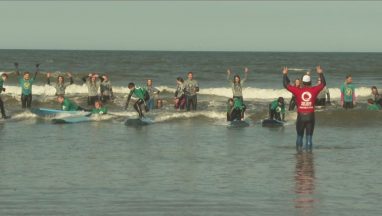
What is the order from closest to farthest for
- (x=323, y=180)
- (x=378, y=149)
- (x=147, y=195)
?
1. (x=147, y=195)
2. (x=323, y=180)
3. (x=378, y=149)

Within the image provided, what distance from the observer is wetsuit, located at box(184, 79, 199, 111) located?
3060cm

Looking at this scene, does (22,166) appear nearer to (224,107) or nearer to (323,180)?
(323,180)

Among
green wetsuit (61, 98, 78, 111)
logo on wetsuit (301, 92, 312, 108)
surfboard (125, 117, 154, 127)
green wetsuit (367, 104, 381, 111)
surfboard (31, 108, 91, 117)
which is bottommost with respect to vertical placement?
surfboard (125, 117, 154, 127)

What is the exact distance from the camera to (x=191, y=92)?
101 feet

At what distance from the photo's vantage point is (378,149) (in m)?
19.8

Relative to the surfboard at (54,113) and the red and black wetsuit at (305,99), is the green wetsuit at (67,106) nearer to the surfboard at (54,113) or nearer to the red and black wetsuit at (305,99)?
the surfboard at (54,113)

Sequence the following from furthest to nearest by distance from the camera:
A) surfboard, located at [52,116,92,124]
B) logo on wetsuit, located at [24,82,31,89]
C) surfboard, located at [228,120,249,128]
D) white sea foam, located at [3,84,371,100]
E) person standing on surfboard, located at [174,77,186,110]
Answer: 1. white sea foam, located at [3,84,371,100]
2. person standing on surfboard, located at [174,77,186,110]
3. logo on wetsuit, located at [24,82,31,89]
4. surfboard, located at [52,116,92,124]
5. surfboard, located at [228,120,249,128]

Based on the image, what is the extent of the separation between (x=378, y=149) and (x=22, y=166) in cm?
829

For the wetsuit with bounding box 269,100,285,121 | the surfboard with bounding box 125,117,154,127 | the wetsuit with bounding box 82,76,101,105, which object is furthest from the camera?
the wetsuit with bounding box 82,76,101,105

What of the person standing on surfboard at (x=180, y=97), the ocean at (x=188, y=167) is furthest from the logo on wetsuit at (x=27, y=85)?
the person standing on surfboard at (x=180, y=97)

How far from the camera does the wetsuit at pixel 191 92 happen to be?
3060cm

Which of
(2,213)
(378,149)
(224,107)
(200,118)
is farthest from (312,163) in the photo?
(224,107)

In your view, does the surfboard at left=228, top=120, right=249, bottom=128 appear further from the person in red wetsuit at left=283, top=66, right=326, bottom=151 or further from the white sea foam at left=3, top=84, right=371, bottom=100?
the white sea foam at left=3, top=84, right=371, bottom=100

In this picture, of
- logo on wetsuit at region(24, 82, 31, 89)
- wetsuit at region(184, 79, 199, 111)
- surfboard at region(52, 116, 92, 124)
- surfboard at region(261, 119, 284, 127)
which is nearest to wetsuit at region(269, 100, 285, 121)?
surfboard at region(261, 119, 284, 127)
